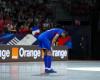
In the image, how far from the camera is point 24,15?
24.2m

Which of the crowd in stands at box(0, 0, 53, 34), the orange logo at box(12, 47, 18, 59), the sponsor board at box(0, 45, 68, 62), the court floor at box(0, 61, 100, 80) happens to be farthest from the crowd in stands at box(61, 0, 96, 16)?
the court floor at box(0, 61, 100, 80)

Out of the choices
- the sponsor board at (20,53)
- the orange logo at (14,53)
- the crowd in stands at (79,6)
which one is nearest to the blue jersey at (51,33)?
the sponsor board at (20,53)

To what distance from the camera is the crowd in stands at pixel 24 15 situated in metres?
22.5

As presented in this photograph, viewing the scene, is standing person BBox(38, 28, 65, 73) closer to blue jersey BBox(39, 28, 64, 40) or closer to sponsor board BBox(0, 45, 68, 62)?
blue jersey BBox(39, 28, 64, 40)

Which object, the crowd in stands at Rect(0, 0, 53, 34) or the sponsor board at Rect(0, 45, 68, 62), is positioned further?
the crowd in stands at Rect(0, 0, 53, 34)

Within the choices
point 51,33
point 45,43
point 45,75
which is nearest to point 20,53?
point 51,33

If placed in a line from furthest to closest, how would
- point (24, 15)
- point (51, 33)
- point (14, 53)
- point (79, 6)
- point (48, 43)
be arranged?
point (79, 6)
point (24, 15)
point (14, 53)
point (51, 33)
point (48, 43)

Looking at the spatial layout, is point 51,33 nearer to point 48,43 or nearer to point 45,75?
point 48,43

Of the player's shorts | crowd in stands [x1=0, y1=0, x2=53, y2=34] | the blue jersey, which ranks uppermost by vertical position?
crowd in stands [x1=0, y1=0, x2=53, y2=34]

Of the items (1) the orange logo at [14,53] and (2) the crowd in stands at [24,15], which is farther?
(2) the crowd in stands at [24,15]

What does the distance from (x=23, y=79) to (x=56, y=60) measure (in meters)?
10.6

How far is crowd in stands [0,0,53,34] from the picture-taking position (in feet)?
73.7

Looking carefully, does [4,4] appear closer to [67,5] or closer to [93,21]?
[67,5]

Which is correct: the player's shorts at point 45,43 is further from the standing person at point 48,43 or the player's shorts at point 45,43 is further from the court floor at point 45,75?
the court floor at point 45,75
